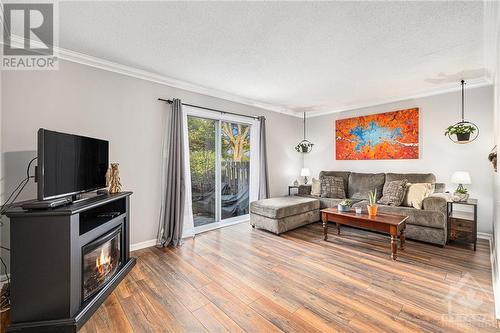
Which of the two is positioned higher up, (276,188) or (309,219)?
(276,188)

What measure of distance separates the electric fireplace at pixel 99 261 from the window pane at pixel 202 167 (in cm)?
163

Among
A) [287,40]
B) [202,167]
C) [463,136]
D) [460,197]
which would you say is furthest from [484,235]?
[202,167]

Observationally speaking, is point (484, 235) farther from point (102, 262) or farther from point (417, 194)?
point (102, 262)

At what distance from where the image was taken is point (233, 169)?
180 inches

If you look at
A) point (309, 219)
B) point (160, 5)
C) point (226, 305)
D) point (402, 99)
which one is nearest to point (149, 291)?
point (226, 305)

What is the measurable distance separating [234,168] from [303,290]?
2.84 metres

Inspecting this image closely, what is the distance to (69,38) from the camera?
7.70ft

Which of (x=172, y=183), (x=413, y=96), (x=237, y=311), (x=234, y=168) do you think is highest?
(x=413, y=96)

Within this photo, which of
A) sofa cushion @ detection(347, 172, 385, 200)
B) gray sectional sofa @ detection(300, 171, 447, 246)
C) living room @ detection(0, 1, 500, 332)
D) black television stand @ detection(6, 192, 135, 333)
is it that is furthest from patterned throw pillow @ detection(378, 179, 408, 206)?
black television stand @ detection(6, 192, 135, 333)

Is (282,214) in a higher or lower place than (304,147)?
lower

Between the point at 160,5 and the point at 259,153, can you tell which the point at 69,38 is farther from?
the point at 259,153

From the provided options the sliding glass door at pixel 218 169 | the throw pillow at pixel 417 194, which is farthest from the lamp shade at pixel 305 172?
the throw pillow at pixel 417 194

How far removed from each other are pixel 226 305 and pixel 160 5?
102 inches

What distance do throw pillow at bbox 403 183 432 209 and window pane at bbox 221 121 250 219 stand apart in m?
2.88
